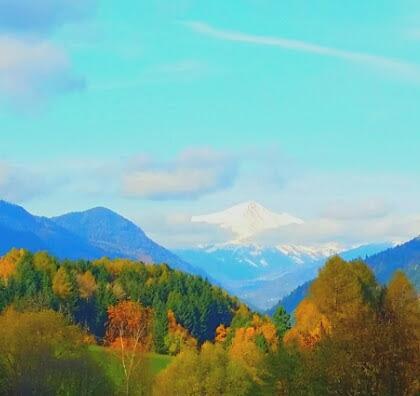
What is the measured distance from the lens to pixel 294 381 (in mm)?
69938

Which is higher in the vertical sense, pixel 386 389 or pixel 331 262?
pixel 331 262

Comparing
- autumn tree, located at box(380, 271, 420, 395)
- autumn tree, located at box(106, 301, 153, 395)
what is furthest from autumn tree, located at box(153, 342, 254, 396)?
autumn tree, located at box(380, 271, 420, 395)

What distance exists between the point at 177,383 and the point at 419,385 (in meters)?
37.3

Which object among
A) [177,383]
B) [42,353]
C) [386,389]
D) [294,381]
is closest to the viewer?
[386,389]

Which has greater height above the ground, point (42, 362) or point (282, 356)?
point (42, 362)

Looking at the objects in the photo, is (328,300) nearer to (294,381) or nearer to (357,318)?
(294,381)

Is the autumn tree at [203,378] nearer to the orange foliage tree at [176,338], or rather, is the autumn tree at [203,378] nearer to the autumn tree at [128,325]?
the autumn tree at [128,325]

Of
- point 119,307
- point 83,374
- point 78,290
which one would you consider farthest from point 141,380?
point 78,290

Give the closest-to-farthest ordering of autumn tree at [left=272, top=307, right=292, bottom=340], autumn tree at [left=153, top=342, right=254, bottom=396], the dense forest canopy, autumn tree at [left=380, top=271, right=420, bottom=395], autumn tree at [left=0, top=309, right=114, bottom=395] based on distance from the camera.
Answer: autumn tree at [left=380, top=271, right=420, bottom=395], the dense forest canopy, autumn tree at [left=0, top=309, right=114, bottom=395], autumn tree at [left=153, top=342, right=254, bottom=396], autumn tree at [left=272, top=307, right=292, bottom=340]

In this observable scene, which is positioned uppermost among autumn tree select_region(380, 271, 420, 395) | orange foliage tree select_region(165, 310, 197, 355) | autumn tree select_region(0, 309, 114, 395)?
orange foliage tree select_region(165, 310, 197, 355)

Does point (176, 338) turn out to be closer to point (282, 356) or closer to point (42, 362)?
point (42, 362)

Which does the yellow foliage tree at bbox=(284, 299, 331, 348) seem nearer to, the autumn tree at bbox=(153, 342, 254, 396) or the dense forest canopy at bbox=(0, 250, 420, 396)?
the dense forest canopy at bbox=(0, 250, 420, 396)

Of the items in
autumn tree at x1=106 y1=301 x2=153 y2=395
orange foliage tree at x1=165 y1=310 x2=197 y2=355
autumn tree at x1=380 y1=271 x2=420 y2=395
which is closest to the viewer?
autumn tree at x1=380 y1=271 x2=420 y2=395

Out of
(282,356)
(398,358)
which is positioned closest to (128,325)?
(282,356)
